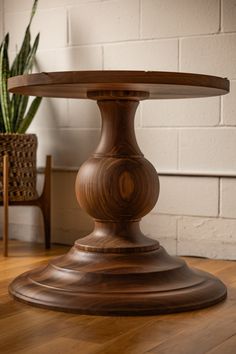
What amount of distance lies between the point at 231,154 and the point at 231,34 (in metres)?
0.49

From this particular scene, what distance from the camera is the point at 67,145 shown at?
10.6 ft

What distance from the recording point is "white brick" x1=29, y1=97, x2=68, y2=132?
3.23 metres

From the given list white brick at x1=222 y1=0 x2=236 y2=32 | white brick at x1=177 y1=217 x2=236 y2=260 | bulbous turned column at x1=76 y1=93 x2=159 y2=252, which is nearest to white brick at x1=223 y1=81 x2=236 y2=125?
white brick at x1=222 y1=0 x2=236 y2=32

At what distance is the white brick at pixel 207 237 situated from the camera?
A: 2.79 m

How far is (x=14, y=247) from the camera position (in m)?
3.12

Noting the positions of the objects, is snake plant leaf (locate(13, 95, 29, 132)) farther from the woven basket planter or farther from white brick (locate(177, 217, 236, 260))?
white brick (locate(177, 217, 236, 260))

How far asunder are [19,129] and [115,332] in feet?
5.34

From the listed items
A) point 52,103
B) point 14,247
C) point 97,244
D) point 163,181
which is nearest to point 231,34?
point 163,181

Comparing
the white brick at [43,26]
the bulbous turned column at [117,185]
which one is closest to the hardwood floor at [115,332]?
the bulbous turned column at [117,185]

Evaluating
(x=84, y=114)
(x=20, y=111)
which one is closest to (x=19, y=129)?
(x=20, y=111)

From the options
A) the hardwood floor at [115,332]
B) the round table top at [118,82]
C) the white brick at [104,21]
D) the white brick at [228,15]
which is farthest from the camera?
the white brick at [104,21]

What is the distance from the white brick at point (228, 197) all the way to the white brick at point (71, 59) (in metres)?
0.82

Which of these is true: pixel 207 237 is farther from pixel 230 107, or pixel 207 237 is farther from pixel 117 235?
pixel 117 235

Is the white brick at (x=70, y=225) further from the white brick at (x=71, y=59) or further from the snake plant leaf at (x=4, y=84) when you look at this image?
the white brick at (x=71, y=59)
